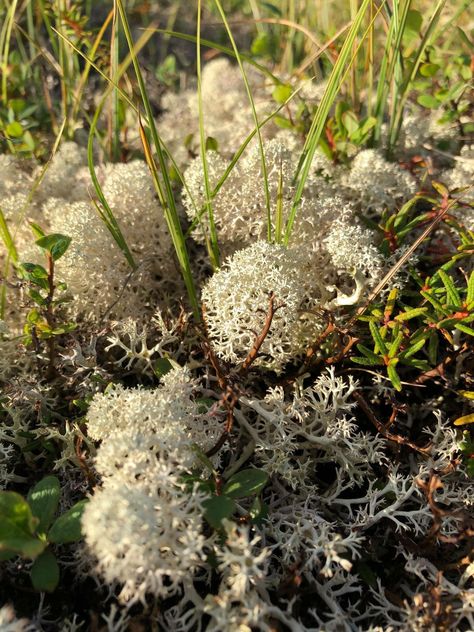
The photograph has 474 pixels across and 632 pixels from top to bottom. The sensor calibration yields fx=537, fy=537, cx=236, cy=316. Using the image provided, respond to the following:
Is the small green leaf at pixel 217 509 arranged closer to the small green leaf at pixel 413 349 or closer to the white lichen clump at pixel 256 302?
the white lichen clump at pixel 256 302

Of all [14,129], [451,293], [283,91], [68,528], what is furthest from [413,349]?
[14,129]

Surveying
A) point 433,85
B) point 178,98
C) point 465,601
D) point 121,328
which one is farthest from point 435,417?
point 178,98

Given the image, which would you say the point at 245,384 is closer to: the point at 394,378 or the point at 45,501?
the point at 394,378

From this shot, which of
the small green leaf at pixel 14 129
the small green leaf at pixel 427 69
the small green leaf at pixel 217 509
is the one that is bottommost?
the small green leaf at pixel 217 509

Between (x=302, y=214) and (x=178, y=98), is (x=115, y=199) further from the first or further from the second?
(x=178, y=98)

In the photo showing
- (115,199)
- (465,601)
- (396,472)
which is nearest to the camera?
(465,601)

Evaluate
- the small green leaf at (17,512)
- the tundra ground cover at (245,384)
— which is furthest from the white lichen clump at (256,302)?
the small green leaf at (17,512)
